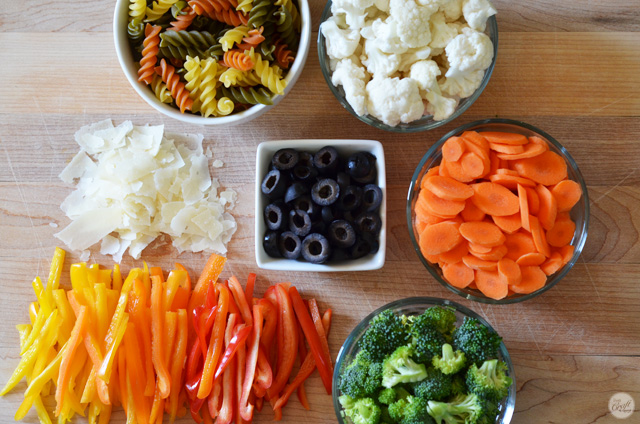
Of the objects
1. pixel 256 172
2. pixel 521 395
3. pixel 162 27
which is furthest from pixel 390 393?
pixel 162 27

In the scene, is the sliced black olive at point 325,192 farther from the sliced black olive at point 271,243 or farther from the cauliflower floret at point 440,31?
the cauliflower floret at point 440,31

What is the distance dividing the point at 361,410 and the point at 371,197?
25.6 inches

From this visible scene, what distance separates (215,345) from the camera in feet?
5.87

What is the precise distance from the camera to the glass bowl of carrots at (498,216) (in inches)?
64.7

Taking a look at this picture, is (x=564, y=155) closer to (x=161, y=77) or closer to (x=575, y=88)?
(x=575, y=88)

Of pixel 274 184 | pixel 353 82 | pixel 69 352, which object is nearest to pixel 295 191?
pixel 274 184

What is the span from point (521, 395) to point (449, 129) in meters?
0.94

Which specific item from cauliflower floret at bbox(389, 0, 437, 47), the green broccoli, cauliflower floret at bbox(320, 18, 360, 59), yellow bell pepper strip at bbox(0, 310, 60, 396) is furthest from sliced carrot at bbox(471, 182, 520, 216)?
yellow bell pepper strip at bbox(0, 310, 60, 396)

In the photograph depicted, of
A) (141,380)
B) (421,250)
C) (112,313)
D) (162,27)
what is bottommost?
(141,380)

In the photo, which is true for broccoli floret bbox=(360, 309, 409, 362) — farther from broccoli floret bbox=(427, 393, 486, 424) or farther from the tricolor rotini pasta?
the tricolor rotini pasta

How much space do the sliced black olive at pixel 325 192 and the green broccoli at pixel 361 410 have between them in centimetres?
60

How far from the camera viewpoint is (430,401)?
1557mm

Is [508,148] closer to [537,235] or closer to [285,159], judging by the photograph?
[537,235]

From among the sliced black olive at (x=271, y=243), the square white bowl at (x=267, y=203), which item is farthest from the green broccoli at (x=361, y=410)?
the sliced black olive at (x=271, y=243)
